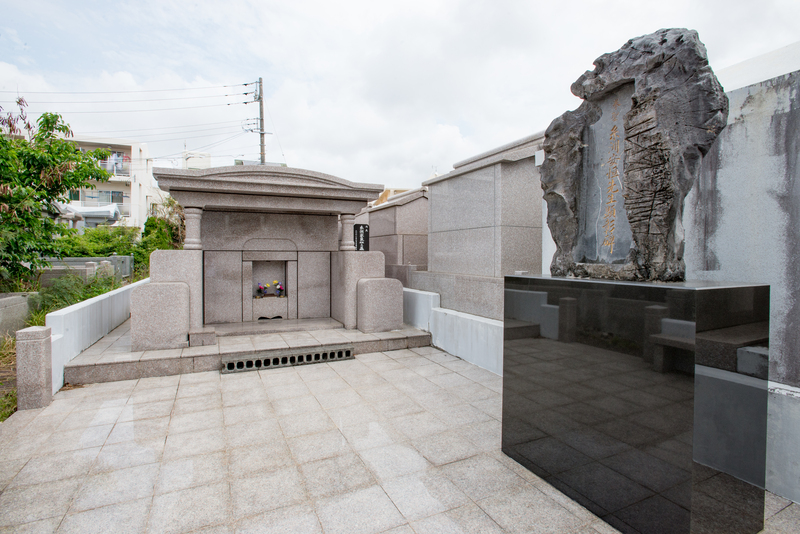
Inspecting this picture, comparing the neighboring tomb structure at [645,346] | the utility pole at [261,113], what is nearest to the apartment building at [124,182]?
the utility pole at [261,113]

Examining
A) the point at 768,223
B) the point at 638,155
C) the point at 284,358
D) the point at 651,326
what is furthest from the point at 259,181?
the point at 768,223

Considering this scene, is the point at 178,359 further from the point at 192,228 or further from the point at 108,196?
the point at 108,196

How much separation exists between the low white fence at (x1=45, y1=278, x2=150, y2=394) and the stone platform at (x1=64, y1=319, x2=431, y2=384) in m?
0.12

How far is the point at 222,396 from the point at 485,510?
10.9 feet

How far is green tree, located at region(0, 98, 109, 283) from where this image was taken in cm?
752

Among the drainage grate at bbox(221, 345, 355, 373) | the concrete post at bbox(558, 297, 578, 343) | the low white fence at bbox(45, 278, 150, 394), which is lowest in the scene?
the drainage grate at bbox(221, 345, 355, 373)

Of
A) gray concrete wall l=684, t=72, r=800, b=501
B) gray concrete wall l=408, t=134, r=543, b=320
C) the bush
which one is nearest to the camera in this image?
gray concrete wall l=684, t=72, r=800, b=501

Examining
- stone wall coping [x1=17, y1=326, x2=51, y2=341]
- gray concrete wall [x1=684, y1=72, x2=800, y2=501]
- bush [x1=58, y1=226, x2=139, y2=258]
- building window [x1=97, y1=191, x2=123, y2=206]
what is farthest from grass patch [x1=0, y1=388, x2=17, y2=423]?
building window [x1=97, y1=191, x2=123, y2=206]

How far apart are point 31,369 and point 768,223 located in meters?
6.82

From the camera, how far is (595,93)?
126 inches

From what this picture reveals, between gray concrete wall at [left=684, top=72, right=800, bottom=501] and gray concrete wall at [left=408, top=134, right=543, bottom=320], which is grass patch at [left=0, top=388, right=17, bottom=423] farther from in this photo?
gray concrete wall at [left=684, top=72, right=800, bottom=501]

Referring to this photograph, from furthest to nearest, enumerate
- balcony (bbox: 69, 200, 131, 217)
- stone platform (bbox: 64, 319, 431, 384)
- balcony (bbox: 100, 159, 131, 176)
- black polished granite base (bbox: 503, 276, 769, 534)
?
1. balcony (bbox: 100, 159, 131, 176)
2. balcony (bbox: 69, 200, 131, 217)
3. stone platform (bbox: 64, 319, 431, 384)
4. black polished granite base (bbox: 503, 276, 769, 534)

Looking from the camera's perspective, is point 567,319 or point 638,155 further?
point 567,319

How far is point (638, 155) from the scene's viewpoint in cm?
275
